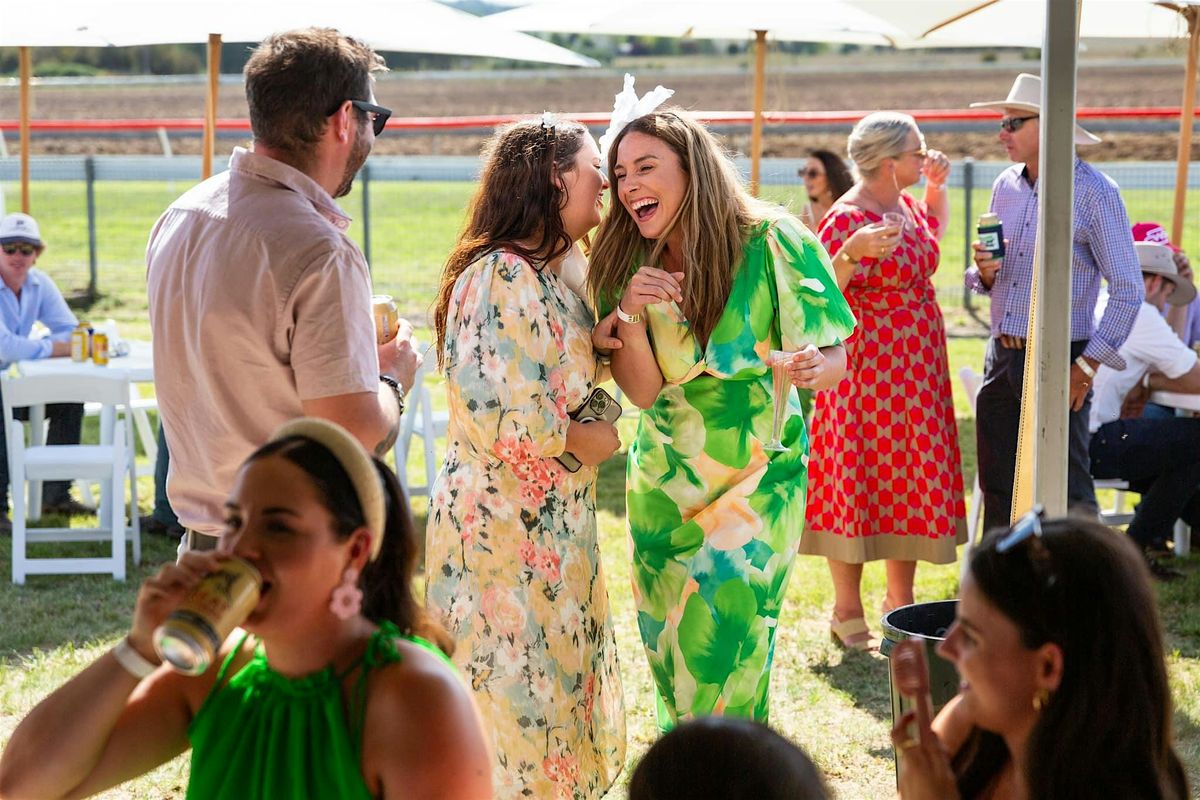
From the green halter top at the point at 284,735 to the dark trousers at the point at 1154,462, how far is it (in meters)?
5.18

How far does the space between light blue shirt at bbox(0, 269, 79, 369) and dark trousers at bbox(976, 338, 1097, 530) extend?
4.82 m

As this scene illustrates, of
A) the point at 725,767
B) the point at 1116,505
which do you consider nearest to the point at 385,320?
the point at 725,767

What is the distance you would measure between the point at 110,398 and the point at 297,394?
4334mm

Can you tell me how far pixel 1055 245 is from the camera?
2871mm

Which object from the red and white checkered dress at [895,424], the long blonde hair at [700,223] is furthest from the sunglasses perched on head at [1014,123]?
the long blonde hair at [700,223]

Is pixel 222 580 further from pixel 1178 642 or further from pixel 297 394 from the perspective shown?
pixel 1178 642

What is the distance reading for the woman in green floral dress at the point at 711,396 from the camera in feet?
11.6

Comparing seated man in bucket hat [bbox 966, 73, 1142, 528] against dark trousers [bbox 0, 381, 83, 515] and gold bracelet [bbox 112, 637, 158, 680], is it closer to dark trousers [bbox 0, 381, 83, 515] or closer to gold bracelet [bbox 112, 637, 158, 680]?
gold bracelet [bbox 112, 637, 158, 680]

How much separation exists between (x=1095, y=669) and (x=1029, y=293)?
3.86 m

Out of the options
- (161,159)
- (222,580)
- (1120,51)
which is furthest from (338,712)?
(1120,51)

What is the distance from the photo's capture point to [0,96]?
2969 cm

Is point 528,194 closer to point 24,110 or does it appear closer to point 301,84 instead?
point 301,84

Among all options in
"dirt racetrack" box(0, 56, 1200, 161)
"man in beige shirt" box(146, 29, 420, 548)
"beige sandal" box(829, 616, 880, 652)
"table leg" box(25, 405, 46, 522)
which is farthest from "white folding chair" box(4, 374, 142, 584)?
"dirt racetrack" box(0, 56, 1200, 161)

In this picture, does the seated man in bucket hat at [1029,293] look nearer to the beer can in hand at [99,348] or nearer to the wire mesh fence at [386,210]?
the beer can in hand at [99,348]
